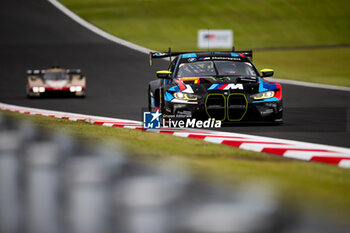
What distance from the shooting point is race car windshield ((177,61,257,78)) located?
1259 centimetres

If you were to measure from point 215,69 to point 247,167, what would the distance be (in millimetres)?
5876

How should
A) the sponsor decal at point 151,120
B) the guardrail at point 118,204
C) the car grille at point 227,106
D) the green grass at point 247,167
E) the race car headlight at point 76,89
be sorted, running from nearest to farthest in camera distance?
the guardrail at point 118,204, the green grass at point 247,167, the sponsor decal at point 151,120, the car grille at point 227,106, the race car headlight at point 76,89

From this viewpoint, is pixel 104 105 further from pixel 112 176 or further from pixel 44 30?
pixel 44 30

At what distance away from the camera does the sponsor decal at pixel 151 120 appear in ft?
36.0

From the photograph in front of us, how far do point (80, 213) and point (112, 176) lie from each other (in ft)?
1.71

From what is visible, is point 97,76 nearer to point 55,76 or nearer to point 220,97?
point 55,76

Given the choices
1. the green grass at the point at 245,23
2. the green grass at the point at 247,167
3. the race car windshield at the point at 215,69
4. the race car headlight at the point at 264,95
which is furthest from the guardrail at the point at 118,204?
the green grass at the point at 245,23

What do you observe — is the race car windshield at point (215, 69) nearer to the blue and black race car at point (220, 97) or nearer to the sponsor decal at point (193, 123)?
the blue and black race car at point (220, 97)

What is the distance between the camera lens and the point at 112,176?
4.18 meters

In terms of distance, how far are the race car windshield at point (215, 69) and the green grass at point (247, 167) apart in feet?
7.89

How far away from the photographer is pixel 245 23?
1687 inches

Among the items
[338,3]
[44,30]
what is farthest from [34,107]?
[338,3]

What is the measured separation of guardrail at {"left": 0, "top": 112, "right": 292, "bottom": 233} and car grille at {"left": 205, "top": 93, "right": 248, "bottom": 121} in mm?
6208

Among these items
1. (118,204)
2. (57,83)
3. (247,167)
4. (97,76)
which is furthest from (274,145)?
(97,76)
